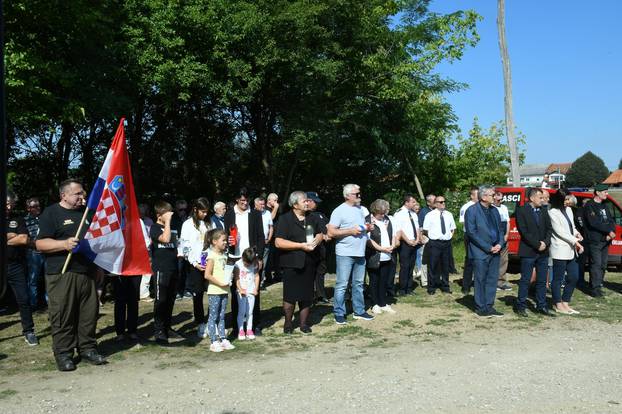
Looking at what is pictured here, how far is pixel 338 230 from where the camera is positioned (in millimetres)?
8516

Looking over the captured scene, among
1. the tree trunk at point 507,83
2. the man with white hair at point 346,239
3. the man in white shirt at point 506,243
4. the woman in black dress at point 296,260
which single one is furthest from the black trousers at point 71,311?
the tree trunk at point 507,83

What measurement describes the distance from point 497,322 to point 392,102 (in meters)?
13.6

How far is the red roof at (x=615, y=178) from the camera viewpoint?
119 meters

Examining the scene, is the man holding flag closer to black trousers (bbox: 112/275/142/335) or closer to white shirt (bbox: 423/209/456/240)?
black trousers (bbox: 112/275/142/335)

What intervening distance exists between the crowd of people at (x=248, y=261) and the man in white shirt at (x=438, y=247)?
0.35 meters

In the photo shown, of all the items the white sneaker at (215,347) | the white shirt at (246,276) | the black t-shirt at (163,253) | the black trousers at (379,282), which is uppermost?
the black t-shirt at (163,253)

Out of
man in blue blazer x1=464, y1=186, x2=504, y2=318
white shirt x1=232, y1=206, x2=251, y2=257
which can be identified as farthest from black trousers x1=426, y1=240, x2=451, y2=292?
white shirt x1=232, y1=206, x2=251, y2=257

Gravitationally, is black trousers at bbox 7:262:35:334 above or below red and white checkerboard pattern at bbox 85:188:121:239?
below

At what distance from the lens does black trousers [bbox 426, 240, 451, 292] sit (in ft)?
37.1

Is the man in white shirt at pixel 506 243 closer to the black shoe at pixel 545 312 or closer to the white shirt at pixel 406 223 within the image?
the white shirt at pixel 406 223

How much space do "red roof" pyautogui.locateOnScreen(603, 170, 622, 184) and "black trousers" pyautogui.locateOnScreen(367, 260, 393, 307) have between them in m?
122

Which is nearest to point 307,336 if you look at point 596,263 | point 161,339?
point 161,339

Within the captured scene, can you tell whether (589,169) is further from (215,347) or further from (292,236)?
(215,347)

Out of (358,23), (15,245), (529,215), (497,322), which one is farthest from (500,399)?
(358,23)
